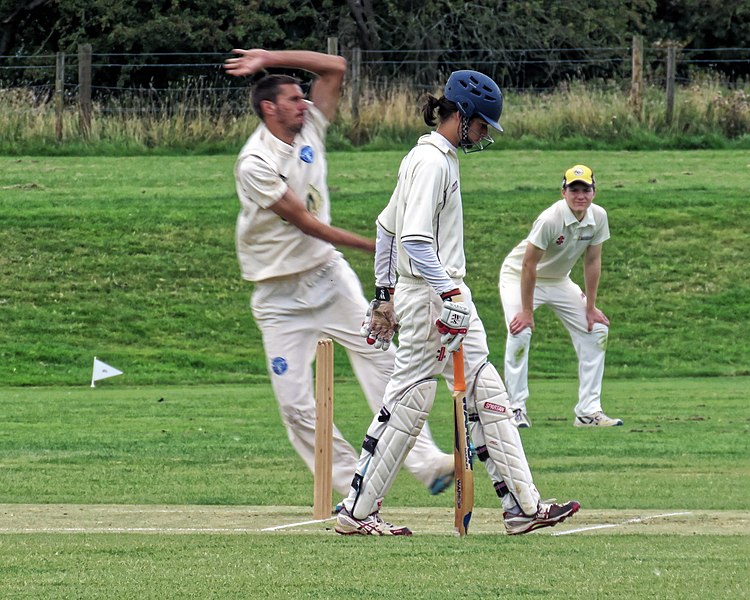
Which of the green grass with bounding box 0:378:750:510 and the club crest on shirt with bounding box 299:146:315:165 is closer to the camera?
the club crest on shirt with bounding box 299:146:315:165

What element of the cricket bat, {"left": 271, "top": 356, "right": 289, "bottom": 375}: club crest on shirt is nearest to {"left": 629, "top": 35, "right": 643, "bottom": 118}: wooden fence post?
{"left": 271, "top": 356, "right": 289, "bottom": 375}: club crest on shirt

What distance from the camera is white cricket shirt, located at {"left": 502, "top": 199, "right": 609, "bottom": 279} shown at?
12.7 m

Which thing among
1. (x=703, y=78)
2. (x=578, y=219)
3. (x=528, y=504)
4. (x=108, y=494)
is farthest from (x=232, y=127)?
(x=528, y=504)

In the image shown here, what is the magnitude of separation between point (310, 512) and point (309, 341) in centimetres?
89

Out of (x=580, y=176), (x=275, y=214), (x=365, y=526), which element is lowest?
(x=365, y=526)

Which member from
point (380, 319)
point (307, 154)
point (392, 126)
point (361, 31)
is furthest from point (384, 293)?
point (361, 31)

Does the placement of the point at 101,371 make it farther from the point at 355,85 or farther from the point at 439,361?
the point at 355,85

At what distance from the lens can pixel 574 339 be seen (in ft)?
44.7

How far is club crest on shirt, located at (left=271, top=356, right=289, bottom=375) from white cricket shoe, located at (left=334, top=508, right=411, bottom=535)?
124 cm

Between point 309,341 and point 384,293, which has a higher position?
point 384,293

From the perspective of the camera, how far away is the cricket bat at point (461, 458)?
7.33 m

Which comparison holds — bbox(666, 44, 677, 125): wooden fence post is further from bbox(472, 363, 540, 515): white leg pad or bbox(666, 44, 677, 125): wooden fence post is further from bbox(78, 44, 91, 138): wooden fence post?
bbox(472, 363, 540, 515): white leg pad

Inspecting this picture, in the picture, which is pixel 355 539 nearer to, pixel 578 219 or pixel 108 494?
pixel 108 494

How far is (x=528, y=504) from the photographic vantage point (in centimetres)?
738
